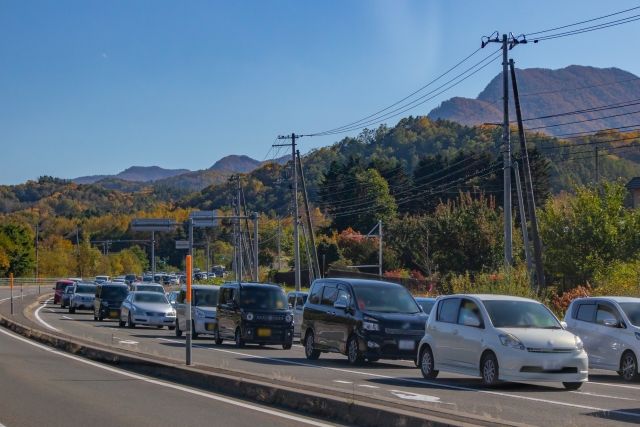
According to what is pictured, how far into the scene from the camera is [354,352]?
22.3m

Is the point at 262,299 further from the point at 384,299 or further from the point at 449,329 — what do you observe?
the point at 449,329

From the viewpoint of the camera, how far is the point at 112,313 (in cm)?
4547

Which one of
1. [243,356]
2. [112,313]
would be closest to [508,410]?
[243,356]

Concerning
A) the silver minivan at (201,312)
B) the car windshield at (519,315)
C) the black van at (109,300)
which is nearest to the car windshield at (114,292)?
the black van at (109,300)

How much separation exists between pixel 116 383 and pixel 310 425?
6.32 meters

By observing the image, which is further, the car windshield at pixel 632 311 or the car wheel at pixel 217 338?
the car wheel at pixel 217 338

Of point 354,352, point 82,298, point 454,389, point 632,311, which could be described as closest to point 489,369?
point 454,389

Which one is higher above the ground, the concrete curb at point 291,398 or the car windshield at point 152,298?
the car windshield at point 152,298

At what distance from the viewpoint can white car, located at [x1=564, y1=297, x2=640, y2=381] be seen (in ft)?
65.9

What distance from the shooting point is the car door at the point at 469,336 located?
58.2 ft

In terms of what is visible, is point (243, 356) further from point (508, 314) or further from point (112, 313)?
point (112, 313)

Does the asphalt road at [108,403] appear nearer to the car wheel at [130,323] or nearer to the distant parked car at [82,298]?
the car wheel at [130,323]

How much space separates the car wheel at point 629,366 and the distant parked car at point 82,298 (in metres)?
38.0

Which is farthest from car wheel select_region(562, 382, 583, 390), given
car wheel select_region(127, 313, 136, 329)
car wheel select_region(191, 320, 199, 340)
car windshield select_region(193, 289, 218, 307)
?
car wheel select_region(127, 313, 136, 329)
